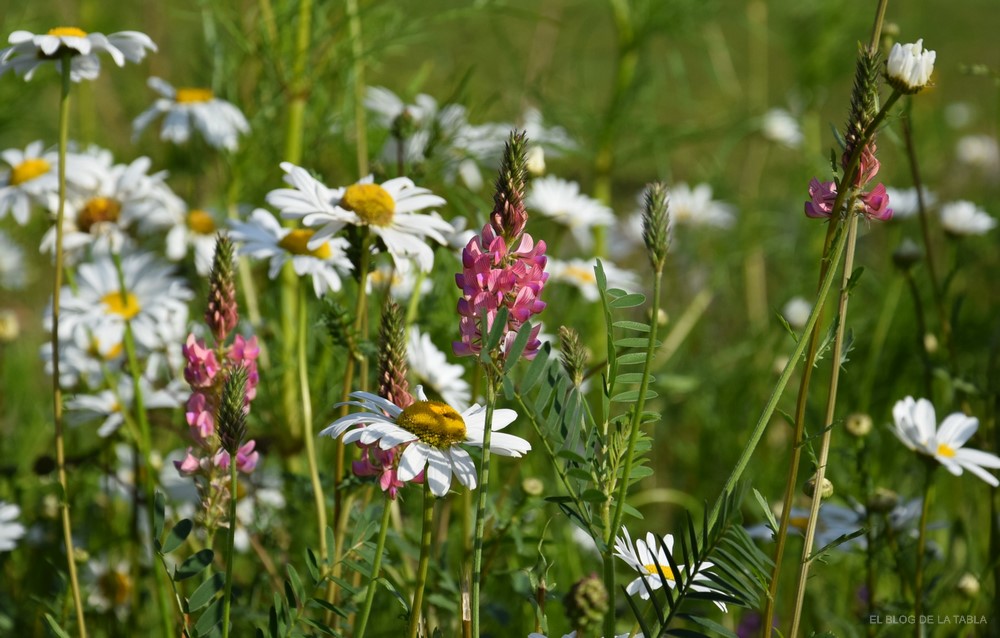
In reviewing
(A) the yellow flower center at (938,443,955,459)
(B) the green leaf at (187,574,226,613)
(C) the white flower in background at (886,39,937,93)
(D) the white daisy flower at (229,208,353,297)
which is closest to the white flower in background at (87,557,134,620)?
(D) the white daisy flower at (229,208,353,297)

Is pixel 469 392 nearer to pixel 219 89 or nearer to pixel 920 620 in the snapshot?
pixel 920 620

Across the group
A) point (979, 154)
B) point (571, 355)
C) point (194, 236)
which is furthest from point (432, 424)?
point (979, 154)

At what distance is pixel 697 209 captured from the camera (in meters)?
2.54

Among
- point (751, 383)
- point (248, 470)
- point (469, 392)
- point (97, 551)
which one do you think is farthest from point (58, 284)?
point (751, 383)

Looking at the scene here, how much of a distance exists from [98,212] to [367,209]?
54 centimetres

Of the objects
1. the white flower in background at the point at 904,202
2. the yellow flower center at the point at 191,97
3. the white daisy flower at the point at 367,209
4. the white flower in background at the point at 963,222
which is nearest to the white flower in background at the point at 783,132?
the white flower in background at the point at 904,202

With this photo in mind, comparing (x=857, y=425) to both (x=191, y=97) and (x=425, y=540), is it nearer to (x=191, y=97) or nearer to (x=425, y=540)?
(x=425, y=540)

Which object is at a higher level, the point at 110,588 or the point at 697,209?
the point at 697,209

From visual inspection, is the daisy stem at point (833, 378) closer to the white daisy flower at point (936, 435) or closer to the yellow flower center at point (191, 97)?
the white daisy flower at point (936, 435)

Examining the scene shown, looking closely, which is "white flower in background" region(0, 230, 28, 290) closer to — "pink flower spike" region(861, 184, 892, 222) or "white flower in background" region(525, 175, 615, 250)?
"white flower in background" region(525, 175, 615, 250)

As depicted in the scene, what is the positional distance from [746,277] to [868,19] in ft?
2.47

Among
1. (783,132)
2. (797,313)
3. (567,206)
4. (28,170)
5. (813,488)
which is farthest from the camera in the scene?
(783,132)

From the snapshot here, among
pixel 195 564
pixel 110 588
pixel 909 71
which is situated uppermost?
A: pixel 909 71

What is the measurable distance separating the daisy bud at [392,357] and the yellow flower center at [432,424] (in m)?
0.02
